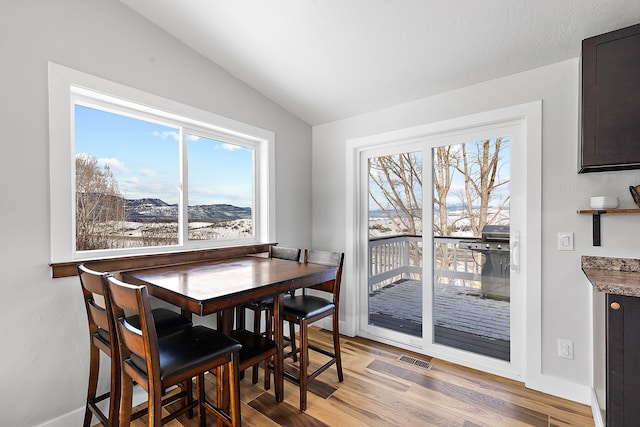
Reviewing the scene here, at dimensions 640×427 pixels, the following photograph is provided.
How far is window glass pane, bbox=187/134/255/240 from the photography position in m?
2.68

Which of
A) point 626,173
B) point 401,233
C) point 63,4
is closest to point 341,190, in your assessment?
point 401,233

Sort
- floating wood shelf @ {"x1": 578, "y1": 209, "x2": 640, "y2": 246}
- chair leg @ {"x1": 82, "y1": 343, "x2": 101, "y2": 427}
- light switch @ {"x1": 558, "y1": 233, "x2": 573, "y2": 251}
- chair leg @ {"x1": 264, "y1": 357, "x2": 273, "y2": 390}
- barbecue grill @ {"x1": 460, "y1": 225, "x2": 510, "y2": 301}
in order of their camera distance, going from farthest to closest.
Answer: barbecue grill @ {"x1": 460, "y1": 225, "x2": 510, "y2": 301}
chair leg @ {"x1": 264, "y1": 357, "x2": 273, "y2": 390}
light switch @ {"x1": 558, "y1": 233, "x2": 573, "y2": 251}
floating wood shelf @ {"x1": 578, "y1": 209, "x2": 640, "y2": 246}
chair leg @ {"x1": 82, "y1": 343, "x2": 101, "y2": 427}

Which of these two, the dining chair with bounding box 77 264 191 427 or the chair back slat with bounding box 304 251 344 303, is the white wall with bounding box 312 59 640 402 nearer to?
the chair back slat with bounding box 304 251 344 303

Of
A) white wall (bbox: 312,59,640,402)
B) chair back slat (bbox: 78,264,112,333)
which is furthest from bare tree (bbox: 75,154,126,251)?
white wall (bbox: 312,59,640,402)

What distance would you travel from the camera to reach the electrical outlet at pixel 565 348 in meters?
2.11

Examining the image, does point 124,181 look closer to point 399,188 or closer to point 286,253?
point 286,253

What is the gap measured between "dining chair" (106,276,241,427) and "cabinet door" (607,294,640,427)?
1.89 meters

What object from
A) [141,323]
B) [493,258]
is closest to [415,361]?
[493,258]

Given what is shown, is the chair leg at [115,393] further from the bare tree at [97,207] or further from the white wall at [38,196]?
the bare tree at [97,207]

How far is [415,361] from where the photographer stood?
2.68 m

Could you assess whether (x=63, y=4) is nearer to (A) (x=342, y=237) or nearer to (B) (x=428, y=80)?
(B) (x=428, y=80)

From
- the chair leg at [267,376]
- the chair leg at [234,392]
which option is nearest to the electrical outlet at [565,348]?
the chair leg at [267,376]

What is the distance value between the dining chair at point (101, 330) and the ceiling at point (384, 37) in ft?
6.04

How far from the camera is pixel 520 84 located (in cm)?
228
